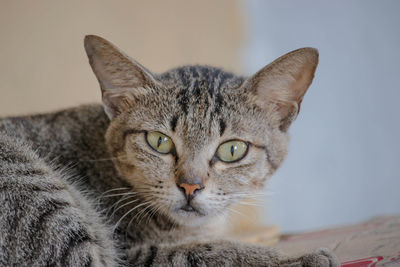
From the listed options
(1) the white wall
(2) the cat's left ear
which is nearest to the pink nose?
(2) the cat's left ear

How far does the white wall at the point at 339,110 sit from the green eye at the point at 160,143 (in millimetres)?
2786

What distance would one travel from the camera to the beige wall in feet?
9.98

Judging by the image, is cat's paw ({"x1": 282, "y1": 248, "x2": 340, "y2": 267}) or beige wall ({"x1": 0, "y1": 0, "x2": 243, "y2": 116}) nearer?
cat's paw ({"x1": 282, "y1": 248, "x2": 340, "y2": 267})

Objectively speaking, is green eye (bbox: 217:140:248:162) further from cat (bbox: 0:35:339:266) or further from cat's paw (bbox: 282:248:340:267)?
cat's paw (bbox: 282:248:340:267)

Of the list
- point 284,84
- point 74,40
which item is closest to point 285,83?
point 284,84

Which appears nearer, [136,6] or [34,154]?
[34,154]

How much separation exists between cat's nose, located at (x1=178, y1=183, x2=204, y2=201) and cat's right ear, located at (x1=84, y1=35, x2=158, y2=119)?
530 millimetres

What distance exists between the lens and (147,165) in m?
1.69

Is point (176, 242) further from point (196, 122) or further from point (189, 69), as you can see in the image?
point (189, 69)

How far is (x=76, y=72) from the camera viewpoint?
334 centimetres

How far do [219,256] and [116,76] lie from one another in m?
0.96

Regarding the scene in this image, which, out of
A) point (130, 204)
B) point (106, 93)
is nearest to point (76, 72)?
point (106, 93)

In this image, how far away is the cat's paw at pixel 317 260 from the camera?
1.34 metres

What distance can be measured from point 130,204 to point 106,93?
54cm
